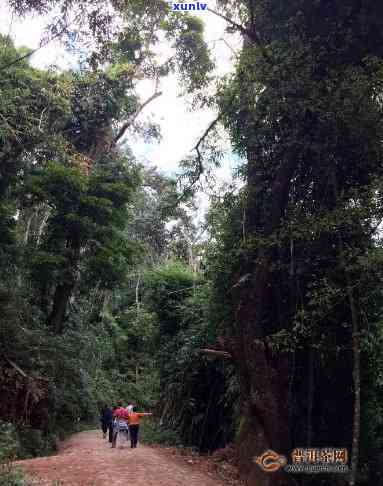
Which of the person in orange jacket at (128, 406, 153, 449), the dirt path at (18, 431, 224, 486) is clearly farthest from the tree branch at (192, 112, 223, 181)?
the dirt path at (18, 431, 224, 486)

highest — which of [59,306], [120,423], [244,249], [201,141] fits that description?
[201,141]

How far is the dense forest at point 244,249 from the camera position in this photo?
673 centimetres

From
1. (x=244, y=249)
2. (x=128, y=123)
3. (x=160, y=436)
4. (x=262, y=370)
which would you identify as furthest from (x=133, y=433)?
(x=128, y=123)

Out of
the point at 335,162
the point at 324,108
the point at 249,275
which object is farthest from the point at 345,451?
the point at 324,108

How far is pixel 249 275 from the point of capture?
745cm

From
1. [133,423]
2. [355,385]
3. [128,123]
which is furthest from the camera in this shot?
[128,123]

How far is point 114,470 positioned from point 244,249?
4327 millimetres

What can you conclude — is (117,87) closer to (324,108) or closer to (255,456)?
(324,108)

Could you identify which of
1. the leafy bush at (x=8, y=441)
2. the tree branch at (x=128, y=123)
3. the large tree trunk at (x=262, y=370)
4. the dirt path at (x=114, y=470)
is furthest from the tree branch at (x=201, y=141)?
the tree branch at (x=128, y=123)

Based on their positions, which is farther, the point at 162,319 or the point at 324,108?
the point at 162,319

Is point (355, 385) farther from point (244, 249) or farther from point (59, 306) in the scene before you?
point (59, 306)

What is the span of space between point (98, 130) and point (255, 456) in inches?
571

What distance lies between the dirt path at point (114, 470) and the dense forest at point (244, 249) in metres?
0.80

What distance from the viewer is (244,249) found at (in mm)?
7621
